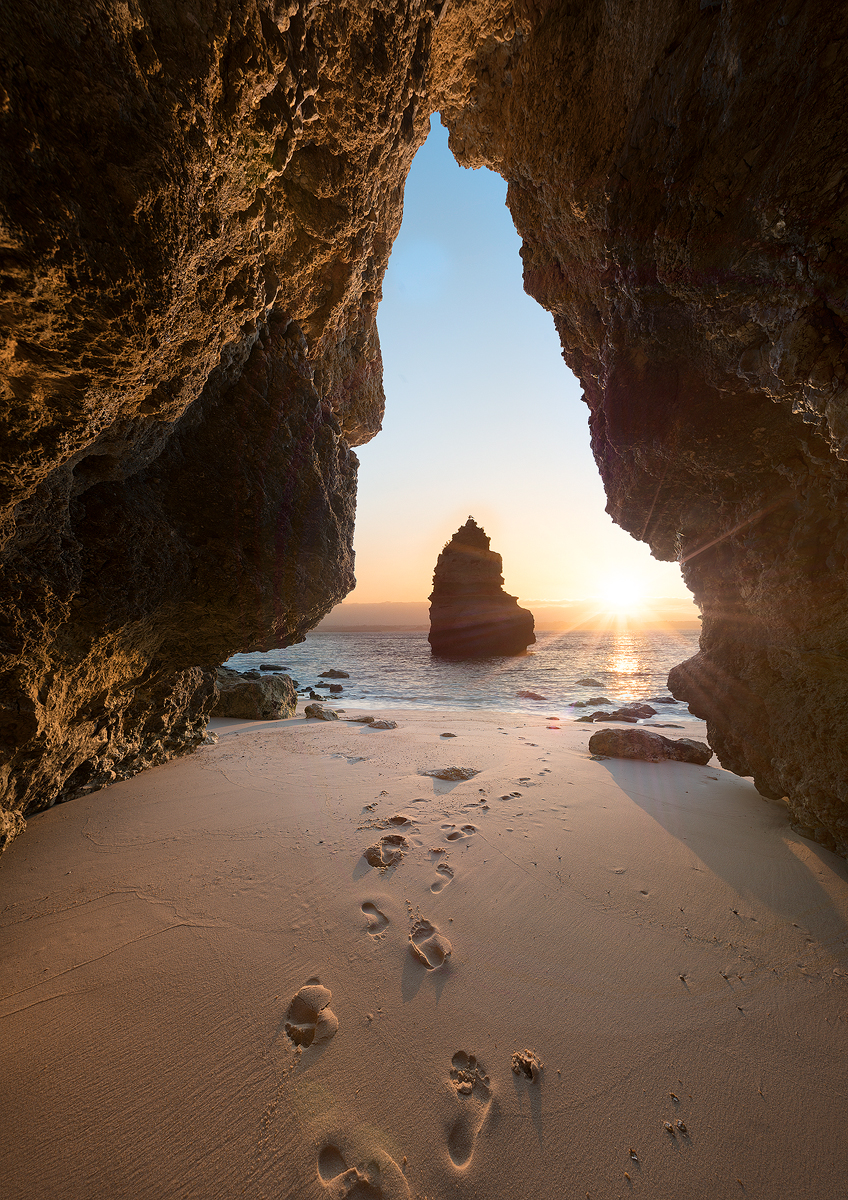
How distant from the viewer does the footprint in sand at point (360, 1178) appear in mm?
1582

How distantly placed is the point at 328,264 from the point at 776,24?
11.9 feet

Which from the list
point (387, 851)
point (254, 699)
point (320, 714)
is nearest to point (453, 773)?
Answer: point (387, 851)

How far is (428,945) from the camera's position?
265cm

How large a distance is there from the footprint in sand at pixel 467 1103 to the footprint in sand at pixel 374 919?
2.75 feet

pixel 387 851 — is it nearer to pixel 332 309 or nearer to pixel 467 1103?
pixel 467 1103

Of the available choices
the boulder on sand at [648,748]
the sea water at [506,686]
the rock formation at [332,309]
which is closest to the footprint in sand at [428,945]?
the rock formation at [332,309]

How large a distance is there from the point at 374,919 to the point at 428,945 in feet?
1.34

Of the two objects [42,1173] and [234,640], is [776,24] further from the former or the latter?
[42,1173]

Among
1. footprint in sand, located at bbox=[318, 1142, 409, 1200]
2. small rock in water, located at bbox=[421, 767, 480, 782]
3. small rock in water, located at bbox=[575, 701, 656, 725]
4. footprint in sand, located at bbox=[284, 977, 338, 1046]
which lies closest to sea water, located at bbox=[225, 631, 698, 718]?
small rock in water, located at bbox=[575, 701, 656, 725]

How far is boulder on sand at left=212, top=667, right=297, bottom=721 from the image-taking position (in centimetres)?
957

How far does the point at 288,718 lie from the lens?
9789mm

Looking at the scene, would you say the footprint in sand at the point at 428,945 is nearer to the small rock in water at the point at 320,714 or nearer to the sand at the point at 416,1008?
the sand at the point at 416,1008

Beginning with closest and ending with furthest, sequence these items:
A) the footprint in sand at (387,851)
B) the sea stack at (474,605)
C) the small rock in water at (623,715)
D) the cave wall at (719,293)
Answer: the cave wall at (719,293) → the footprint in sand at (387,851) → the small rock in water at (623,715) → the sea stack at (474,605)

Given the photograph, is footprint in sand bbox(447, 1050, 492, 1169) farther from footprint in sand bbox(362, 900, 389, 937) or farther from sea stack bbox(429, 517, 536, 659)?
sea stack bbox(429, 517, 536, 659)
